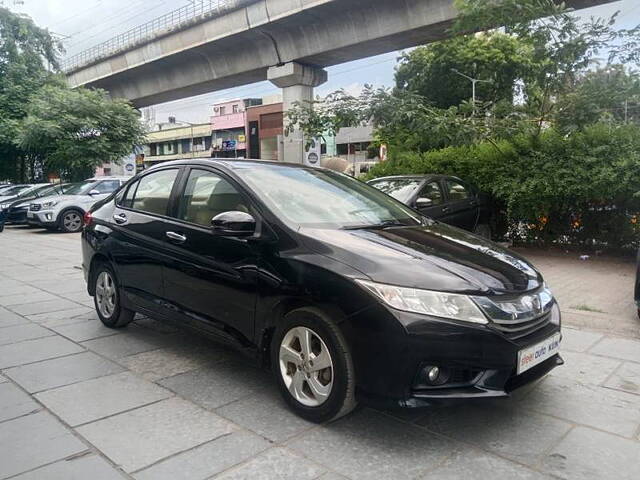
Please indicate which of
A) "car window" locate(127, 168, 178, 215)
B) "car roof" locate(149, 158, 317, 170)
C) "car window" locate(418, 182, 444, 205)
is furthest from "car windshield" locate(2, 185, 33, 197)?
"car roof" locate(149, 158, 317, 170)

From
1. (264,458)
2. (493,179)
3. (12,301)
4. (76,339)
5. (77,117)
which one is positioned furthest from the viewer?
(77,117)

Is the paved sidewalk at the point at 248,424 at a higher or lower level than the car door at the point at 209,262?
lower

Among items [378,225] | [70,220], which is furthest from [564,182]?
[70,220]

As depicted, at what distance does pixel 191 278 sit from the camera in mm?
3896

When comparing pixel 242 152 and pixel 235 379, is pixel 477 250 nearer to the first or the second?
Result: pixel 235 379

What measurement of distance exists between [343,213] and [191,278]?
3.96ft

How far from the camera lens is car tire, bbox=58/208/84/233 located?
605 inches

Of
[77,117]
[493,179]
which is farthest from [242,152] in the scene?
[493,179]

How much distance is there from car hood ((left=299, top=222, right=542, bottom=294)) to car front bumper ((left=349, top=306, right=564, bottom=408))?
227 mm

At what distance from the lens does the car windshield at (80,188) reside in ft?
53.2

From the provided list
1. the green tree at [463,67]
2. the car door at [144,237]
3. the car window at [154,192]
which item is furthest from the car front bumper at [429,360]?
the green tree at [463,67]

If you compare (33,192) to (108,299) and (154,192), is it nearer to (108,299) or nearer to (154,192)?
(108,299)

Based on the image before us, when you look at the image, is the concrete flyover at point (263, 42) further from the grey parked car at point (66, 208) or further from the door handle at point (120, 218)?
the door handle at point (120, 218)

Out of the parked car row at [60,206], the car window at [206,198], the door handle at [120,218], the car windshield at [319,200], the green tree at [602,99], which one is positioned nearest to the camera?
the car windshield at [319,200]
